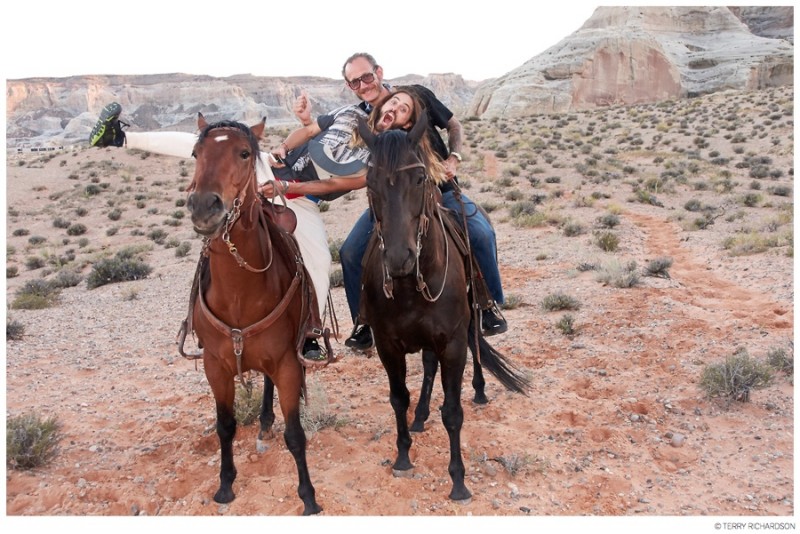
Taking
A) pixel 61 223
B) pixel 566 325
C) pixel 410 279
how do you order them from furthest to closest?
pixel 61 223 → pixel 566 325 → pixel 410 279

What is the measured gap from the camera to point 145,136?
12.0 ft

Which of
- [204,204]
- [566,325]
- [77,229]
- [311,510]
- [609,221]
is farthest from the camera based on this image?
[77,229]

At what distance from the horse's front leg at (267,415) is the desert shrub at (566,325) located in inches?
163

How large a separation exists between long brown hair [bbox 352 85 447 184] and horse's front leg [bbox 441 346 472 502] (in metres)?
1.31

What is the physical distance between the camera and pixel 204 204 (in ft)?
8.30

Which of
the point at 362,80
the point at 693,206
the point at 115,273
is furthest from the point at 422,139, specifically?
the point at 693,206

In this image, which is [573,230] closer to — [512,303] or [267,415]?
[512,303]

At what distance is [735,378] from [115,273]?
12.2 m

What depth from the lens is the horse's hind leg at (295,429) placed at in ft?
12.0

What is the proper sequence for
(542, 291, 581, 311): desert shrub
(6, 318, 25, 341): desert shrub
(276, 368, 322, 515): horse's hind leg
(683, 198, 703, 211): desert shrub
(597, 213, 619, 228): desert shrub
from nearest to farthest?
(276, 368, 322, 515): horse's hind leg → (6, 318, 25, 341): desert shrub → (542, 291, 581, 311): desert shrub → (597, 213, 619, 228): desert shrub → (683, 198, 703, 211): desert shrub

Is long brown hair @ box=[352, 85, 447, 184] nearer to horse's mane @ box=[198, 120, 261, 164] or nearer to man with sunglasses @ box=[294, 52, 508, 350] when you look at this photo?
man with sunglasses @ box=[294, 52, 508, 350]

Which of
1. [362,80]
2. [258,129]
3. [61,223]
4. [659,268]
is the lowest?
[61,223]

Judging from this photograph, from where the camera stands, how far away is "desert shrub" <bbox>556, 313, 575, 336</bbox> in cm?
709

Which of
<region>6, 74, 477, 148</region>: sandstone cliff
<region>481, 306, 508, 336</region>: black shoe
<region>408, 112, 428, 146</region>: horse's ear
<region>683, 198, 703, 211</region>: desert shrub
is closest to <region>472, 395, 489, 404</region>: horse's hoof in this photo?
<region>481, 306, 508, 336</region>: black shoe
